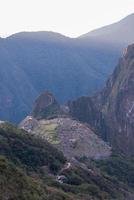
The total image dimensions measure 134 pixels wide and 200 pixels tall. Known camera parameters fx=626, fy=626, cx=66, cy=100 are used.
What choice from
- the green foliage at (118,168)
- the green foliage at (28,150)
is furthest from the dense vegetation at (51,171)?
the green foliage at (118,168)

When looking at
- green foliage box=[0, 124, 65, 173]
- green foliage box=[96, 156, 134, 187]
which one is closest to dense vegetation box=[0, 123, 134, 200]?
green foliage box=[0, 124, 65, 173]

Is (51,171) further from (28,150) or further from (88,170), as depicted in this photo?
(88,170)

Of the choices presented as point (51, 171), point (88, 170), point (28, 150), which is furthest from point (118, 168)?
point (51, 171)

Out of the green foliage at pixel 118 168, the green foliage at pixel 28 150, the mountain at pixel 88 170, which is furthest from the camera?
the green foliage at pixel 118 168

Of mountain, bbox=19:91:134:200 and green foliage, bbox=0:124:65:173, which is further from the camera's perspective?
green foliage, bbox=0:124:65:173

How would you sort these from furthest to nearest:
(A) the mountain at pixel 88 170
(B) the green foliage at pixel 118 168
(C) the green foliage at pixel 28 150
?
1. (B) the green foliage at pixel 118 168
2. (C) the green foliage at pixel 28 150
3. (A) the mountain at pixel 88 170

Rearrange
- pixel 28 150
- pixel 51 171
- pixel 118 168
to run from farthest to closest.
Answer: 1. pixel 118 168
2. pixel 28 150
3. pixel 51 171

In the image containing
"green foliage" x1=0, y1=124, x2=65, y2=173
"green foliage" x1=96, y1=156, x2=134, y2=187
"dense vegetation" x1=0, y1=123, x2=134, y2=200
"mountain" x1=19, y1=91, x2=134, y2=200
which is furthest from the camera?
"green foliage" x1=96, y1=156, x2=134, y2=187

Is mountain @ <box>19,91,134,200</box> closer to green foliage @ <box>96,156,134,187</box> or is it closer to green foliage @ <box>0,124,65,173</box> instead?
green foliage @ <box>96,156,134,187</box>

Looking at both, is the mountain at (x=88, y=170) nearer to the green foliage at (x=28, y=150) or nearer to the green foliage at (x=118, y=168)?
the green foliage at (x=118, y=168)

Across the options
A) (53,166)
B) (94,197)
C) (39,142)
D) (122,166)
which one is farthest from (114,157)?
(94,197)

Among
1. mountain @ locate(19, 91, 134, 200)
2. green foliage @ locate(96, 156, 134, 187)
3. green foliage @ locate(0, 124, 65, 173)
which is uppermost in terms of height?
green foliage @ locate(0, 124, 65, 173)
